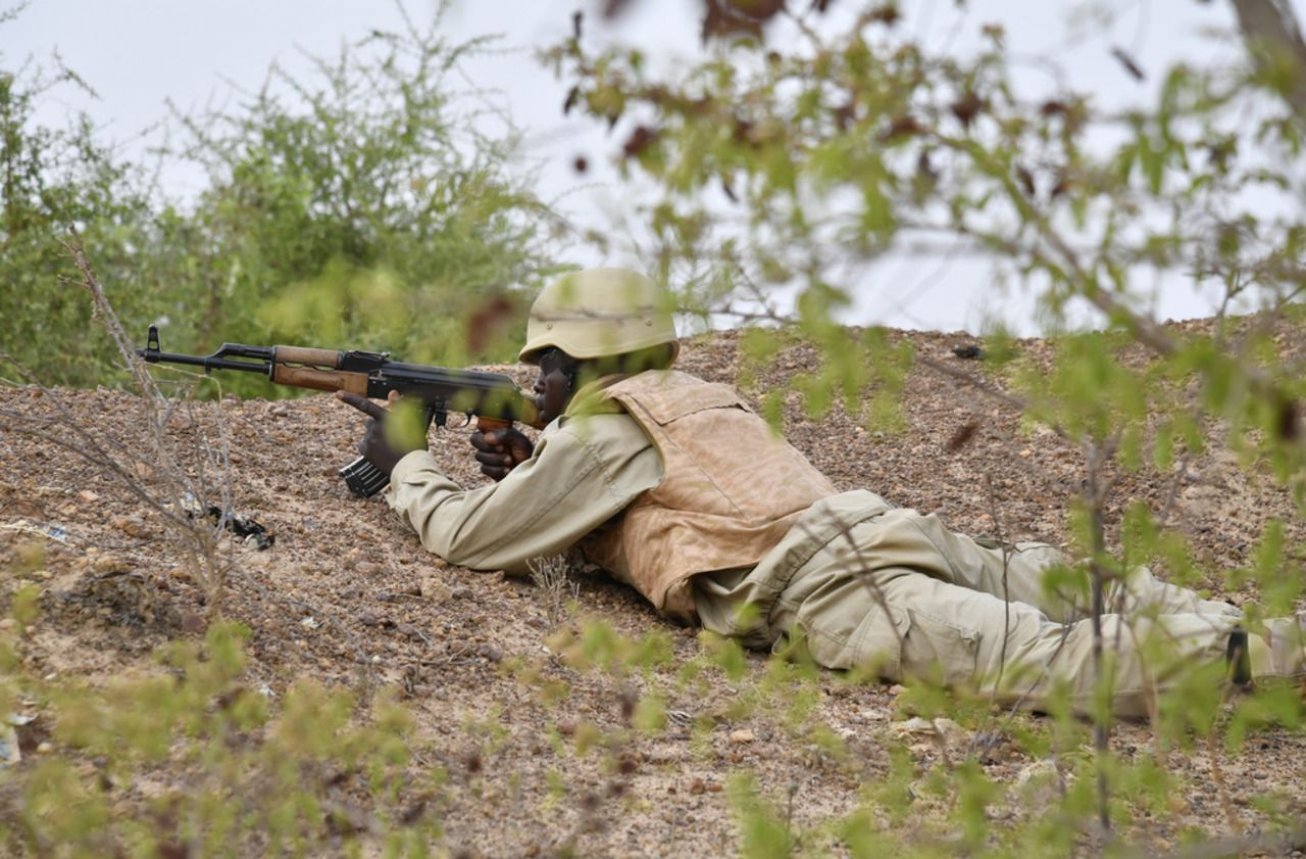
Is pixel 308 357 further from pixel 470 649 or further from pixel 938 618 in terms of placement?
pixel 938 618

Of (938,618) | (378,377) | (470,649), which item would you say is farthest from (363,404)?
(938,618)

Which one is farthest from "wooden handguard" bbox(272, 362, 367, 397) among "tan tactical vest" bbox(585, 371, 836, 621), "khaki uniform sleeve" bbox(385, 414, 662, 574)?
"tan tactical vest" bbox(585, 371, 836, 621)

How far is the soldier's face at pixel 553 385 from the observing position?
4785 millimetres

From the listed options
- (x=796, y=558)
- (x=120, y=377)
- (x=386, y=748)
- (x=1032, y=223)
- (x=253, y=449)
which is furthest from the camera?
(x=120, y=377)

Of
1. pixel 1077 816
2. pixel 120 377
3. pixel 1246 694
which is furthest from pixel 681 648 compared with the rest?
pixel 120 377

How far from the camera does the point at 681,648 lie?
445 cm

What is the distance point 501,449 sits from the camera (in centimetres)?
502

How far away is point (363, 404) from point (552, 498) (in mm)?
839

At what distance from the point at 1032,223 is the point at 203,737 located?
2.12 meters

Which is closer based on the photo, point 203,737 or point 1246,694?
point 203,737

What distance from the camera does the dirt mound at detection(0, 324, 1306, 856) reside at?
3.27 m

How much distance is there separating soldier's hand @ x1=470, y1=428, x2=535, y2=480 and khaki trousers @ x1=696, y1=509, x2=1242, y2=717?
2.76ft

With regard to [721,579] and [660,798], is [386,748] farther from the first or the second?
[721,579]

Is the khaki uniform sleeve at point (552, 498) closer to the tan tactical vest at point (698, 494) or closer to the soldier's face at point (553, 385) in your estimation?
the tan tactical vest at point (698, 494)
